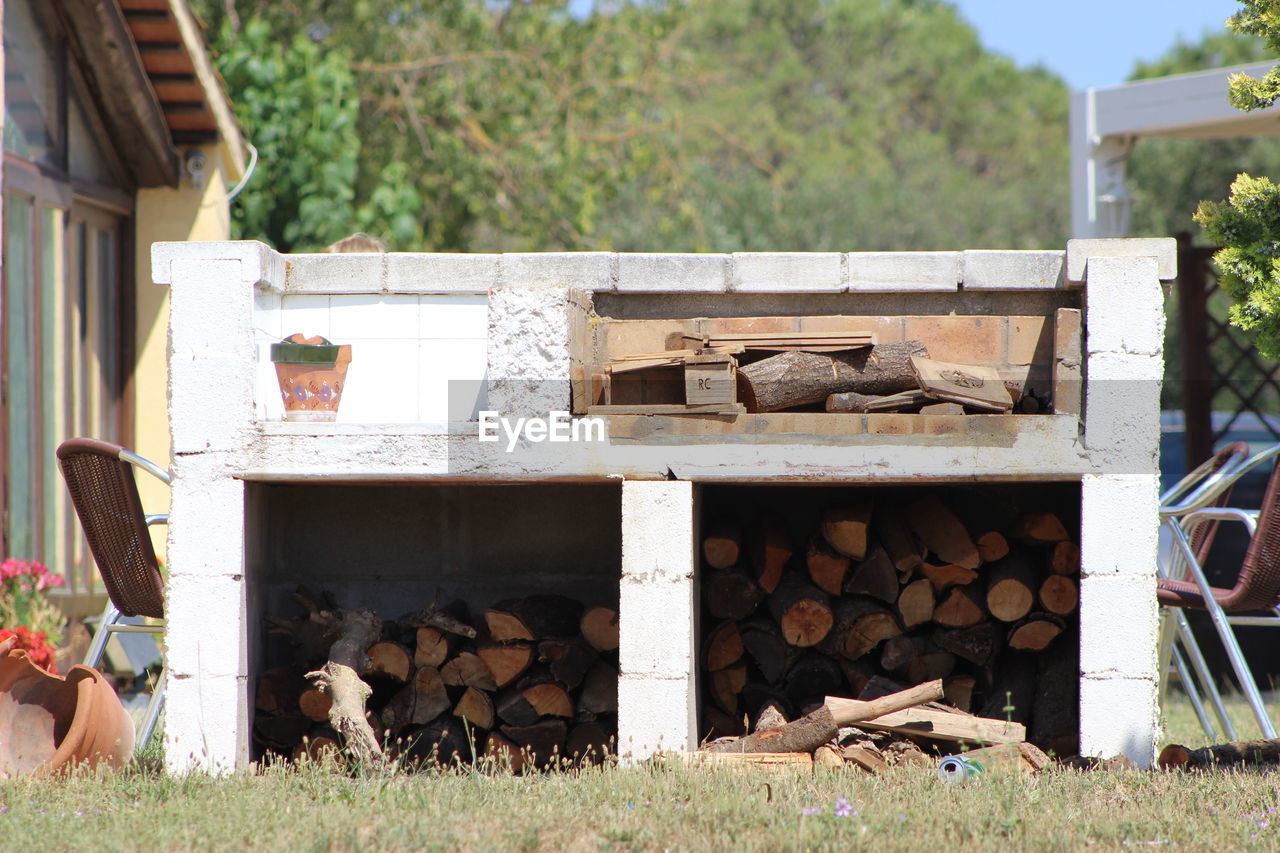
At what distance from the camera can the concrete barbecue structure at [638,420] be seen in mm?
4695

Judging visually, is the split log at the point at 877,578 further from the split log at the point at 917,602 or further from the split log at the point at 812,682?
the split log at the point at 812,682

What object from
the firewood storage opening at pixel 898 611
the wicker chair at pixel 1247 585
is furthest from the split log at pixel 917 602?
the wicker chair at pixel 1247 585

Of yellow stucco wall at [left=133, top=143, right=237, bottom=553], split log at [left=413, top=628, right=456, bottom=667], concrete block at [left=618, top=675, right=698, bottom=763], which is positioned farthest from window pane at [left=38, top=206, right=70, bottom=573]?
concrete block at [left=618, top=675, right=698, bottom=763]

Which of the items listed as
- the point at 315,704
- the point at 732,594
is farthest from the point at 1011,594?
the point at 315,704

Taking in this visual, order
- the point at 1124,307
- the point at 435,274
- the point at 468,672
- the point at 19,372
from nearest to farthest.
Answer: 1. the point at 1124,307
2. the point at 435,274
3. the point at 468,672
4. the point at 19,372

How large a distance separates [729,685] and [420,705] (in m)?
1.28

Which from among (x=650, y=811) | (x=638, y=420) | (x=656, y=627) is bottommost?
(x=650, y=811)

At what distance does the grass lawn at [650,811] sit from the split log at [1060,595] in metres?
0.87

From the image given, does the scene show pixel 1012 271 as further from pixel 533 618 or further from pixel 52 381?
pixel 52 381

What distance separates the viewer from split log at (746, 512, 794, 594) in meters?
5.44

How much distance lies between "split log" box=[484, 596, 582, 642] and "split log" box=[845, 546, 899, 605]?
1.17 m

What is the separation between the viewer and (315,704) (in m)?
5.38

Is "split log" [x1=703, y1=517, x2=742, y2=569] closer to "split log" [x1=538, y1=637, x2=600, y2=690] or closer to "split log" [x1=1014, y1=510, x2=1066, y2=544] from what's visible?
"split log" [x1=538, y1=637, x2=600, y2=690]

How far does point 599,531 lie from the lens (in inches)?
231
